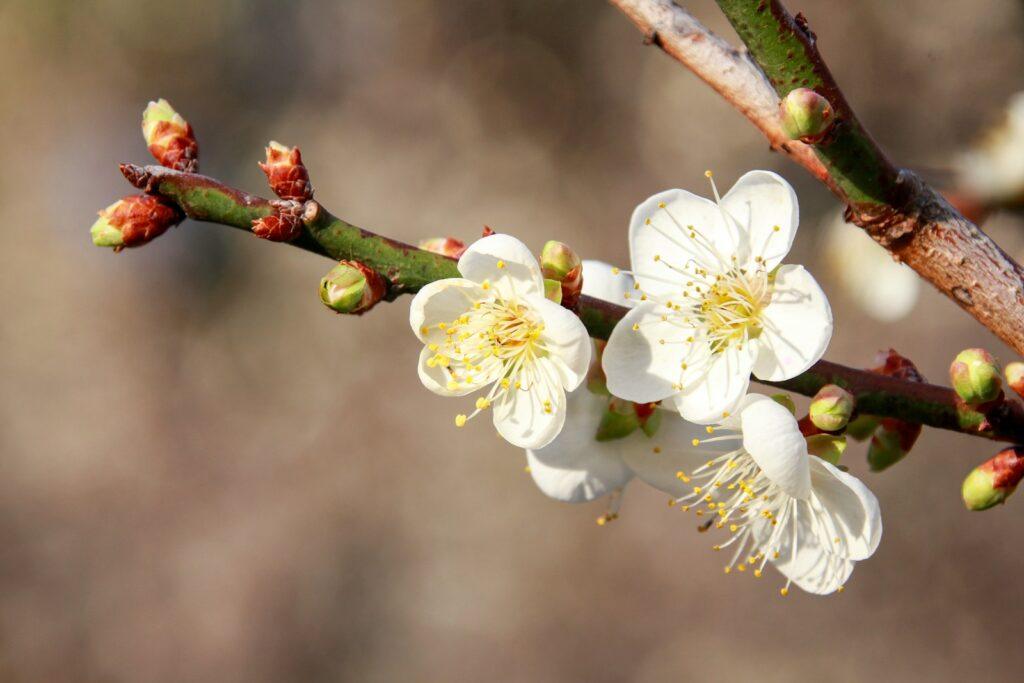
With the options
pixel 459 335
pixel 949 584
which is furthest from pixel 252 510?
pixel 459 335

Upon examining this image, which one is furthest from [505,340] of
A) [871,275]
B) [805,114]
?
[871,275]

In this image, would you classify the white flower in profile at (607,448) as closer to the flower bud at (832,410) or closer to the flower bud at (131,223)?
the flower bud at (832,410)

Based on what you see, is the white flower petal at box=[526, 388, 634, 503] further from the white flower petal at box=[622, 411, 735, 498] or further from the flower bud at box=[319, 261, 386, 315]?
the flower bud at box=[319, 261, 386, 315]

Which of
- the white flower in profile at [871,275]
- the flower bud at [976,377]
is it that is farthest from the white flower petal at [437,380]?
the white flower in profile at [871,275]

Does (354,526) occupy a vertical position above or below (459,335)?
below

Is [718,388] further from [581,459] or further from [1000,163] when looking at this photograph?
[1000,163]

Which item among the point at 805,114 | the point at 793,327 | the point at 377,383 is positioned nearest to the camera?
the point at 805,114

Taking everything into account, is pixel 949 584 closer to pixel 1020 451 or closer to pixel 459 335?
pixel 1020 451

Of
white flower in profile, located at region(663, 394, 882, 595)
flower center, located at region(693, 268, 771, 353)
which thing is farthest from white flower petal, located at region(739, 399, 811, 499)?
flower center, located at region(693, 268, 771, 353)
